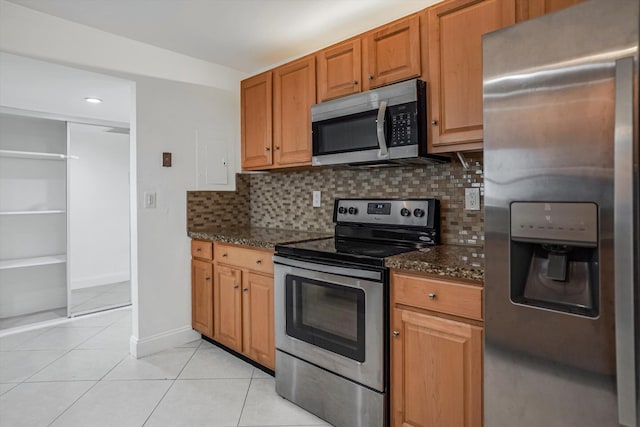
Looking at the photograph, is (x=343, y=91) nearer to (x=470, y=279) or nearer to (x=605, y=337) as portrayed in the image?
Result: (x=470, y=279)

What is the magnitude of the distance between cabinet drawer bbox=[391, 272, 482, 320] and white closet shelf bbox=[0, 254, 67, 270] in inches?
142

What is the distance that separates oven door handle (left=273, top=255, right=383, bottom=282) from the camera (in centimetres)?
166

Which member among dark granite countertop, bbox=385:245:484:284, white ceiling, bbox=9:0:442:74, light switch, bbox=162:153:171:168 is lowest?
dark granite countertop, bbox=385:245:484:284

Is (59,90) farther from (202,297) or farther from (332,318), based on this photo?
(332,318)

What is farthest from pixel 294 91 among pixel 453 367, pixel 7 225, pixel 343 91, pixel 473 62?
pixel 7 225

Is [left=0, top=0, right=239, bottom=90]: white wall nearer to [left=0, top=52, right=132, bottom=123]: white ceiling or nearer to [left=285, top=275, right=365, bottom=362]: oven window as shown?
[left=0, top=52, right=132, bottom=123]: white ceiling

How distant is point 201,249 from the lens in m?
2.93

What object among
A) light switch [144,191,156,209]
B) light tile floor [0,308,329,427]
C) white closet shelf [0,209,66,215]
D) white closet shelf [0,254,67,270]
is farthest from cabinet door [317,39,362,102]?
white closet shelf [0,254,67,270]

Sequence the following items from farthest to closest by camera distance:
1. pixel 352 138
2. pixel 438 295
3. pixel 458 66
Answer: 1. pixel 352 138
2. pixel 458 66
3. pixel 438 295

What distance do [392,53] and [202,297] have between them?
2225 mm

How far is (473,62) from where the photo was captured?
166 cm

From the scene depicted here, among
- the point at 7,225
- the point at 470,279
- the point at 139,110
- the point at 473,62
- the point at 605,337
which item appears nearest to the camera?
the point at 605,337

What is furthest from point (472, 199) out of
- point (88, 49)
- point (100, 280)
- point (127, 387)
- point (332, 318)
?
point (100, 280)

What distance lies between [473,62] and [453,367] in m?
1.31
